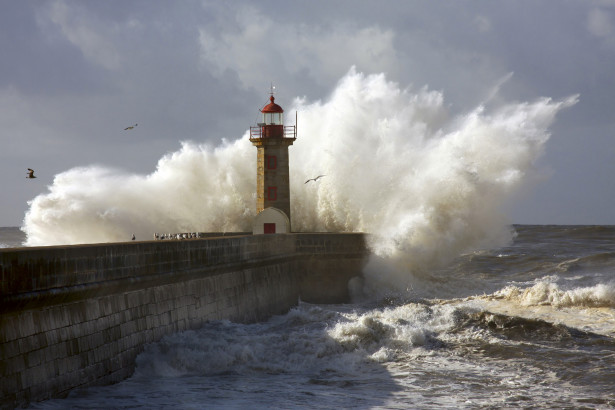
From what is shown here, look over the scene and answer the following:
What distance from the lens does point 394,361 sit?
461 inches

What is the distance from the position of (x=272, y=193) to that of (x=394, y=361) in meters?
10.9

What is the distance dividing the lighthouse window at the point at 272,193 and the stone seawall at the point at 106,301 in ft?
17.6

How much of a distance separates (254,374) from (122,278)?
7.51 ft

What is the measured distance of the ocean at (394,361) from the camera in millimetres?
9336

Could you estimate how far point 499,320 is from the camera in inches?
555

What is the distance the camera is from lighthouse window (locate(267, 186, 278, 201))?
72.0ft

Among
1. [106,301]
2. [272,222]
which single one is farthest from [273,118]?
[106,301]

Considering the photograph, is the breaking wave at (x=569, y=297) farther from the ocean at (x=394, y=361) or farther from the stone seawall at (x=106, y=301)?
the stone seawall at (x=106, y=301)

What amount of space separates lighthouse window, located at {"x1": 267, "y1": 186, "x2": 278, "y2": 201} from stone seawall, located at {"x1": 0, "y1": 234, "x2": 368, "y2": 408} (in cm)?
538

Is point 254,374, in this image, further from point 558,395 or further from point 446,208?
point 446,208

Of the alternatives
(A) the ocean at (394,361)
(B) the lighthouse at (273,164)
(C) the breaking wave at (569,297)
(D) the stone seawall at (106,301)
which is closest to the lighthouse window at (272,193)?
(B) the lighthouse at (273,164)

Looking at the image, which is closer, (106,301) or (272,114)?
(106,301)

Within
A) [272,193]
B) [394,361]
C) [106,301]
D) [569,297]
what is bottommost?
[394,361]

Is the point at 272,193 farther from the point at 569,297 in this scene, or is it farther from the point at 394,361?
the point at 394,361
